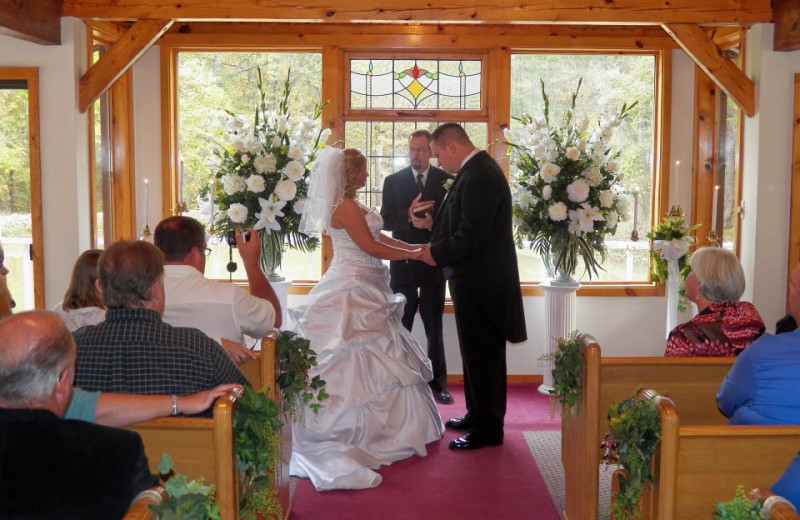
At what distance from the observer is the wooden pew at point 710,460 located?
2451 mm

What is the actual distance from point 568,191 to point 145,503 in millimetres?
4642

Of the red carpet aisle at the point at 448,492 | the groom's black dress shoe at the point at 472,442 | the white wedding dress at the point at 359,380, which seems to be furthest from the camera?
the groom's black dress shoe at the point at 472,442

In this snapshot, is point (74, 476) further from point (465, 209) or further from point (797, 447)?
point (465, 209)

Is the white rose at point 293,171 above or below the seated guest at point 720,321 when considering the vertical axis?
above

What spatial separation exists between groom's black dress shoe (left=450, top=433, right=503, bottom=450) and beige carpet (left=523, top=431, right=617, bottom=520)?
213 millimetres

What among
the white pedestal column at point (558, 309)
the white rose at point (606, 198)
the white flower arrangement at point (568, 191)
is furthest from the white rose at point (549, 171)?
the white pedestal column at point (558, 309)

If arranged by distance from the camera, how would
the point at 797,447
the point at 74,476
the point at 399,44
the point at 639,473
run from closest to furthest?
the point at 74,476 < the point at 797,447 < the point at 639,473 < the point at 399,44

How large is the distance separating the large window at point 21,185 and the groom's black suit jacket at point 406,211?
2.29m

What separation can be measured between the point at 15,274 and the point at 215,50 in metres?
2.26

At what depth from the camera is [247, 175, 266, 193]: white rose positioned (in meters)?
5.79

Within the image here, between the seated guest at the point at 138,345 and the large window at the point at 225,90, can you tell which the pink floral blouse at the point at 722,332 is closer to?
the seated guest at the point at 138,345

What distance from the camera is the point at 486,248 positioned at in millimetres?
4965

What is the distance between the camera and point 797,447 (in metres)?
2.46

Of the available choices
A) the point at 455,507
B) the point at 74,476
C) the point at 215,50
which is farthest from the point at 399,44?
the point at 74,476
